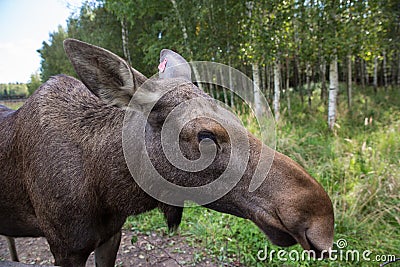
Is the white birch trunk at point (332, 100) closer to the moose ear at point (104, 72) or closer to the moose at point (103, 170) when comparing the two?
the moose at point (103, 170)

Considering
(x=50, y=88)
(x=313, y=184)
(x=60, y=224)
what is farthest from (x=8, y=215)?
(x=313, y=184)

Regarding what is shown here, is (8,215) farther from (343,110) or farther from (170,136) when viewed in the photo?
(343,110)

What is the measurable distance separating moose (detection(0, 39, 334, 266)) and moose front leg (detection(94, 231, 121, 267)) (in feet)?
1.09

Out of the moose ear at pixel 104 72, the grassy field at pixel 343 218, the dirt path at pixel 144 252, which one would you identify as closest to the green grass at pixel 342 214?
the grassy field at pixel 343 218

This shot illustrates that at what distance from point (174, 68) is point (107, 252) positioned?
1519 millimetres

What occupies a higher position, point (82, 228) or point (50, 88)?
point (50, 88)

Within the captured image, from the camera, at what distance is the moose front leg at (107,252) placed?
2.42 metres

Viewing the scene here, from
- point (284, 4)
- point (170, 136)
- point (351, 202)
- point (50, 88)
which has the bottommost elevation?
point (351, 202)

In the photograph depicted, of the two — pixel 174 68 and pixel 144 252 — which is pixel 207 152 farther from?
pixel 144 252

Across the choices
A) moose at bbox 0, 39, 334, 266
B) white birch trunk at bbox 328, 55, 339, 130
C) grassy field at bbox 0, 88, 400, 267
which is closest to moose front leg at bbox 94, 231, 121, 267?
moose at bbox 0, 39, 334, 266

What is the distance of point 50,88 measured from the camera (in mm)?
2164

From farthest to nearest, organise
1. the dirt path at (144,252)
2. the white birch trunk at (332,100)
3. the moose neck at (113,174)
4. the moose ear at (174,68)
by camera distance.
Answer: the white birch trunk at (332,100), the dirt path at (144,252), the moose ear at (174,68), the moose neck at (113,174)

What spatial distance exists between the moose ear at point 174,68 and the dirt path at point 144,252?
2.21 meters

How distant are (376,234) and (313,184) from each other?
2.51 m
